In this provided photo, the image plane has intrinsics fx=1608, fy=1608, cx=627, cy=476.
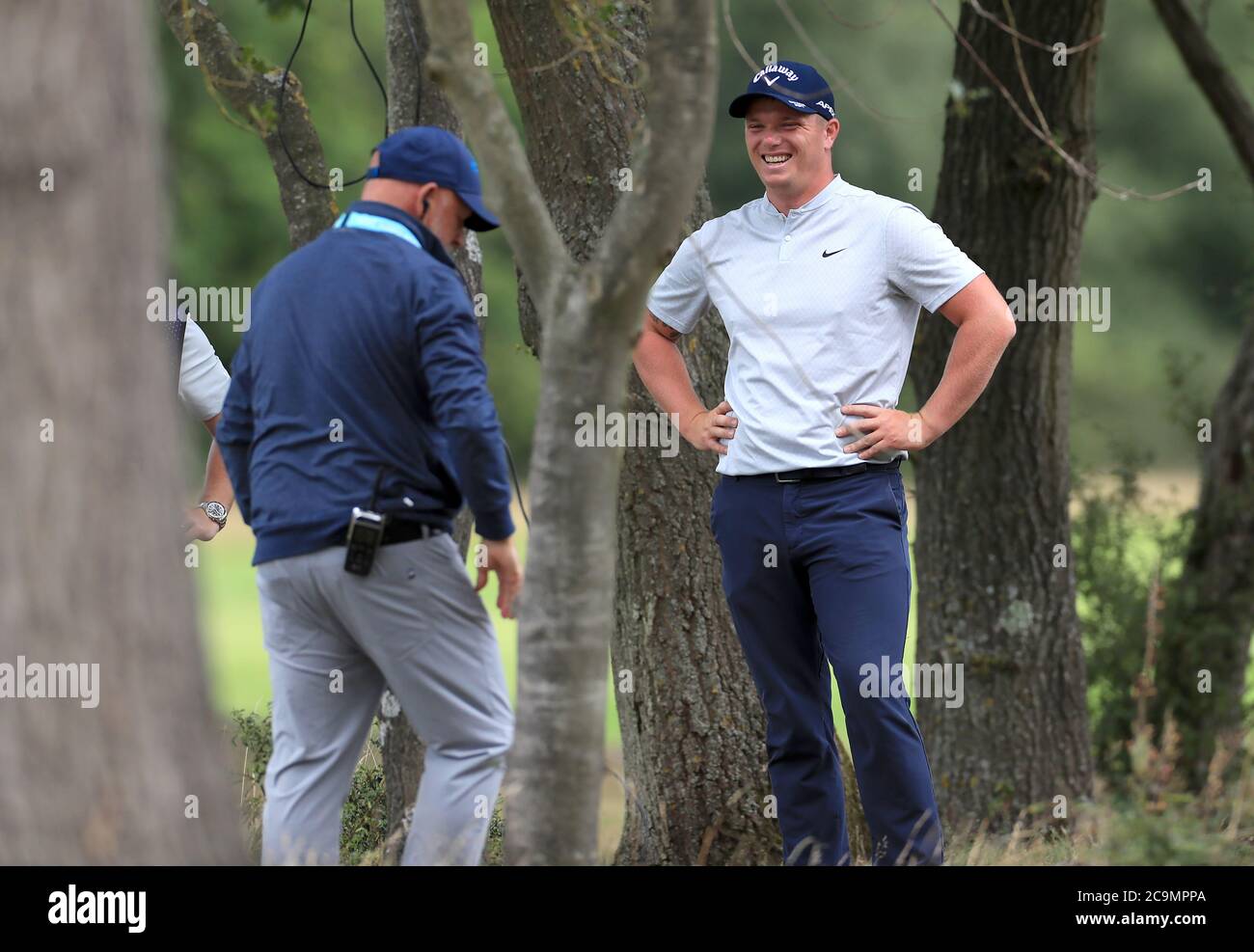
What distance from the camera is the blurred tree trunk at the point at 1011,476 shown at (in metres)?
8.09

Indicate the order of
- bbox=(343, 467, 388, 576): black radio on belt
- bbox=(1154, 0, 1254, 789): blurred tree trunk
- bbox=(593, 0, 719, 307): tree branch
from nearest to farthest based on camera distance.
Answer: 1. bbox=(593, 0, 719, 307): tree branch
2. bbox=(343, 467, 388, 576): black radio on belt
3. bbox=(1154, 0, 1254, 789): blurred tree trunk

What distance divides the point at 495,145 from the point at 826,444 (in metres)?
1.36

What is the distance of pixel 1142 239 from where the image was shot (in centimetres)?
2622

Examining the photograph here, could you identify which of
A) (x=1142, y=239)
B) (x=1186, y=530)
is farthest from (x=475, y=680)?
(x=1142, y=239)

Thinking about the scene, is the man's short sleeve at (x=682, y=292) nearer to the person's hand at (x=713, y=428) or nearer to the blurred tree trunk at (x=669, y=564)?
the person's hand at (x=713, y=428)

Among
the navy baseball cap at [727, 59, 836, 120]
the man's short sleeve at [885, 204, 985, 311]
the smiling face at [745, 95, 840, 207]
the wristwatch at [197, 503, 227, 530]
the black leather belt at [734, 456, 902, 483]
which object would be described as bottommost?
the wristwatch at [197, 503, 227, 530]

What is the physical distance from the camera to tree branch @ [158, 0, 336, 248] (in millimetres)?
6629

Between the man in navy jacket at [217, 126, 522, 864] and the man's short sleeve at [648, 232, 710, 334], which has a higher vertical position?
the man's short sleeve at [648, 232, 710, 334]

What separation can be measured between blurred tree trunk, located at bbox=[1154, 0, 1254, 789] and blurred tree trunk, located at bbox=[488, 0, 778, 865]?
17.6 feet

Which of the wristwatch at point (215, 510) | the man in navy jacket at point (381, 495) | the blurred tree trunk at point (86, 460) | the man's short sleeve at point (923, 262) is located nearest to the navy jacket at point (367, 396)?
the man in navy jacket at point (381, 495)

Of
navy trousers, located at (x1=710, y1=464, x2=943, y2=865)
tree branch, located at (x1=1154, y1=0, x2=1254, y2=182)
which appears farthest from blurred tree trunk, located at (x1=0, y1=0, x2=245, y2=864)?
tree branch, located at (x1=1154, y1=0, x2=1254, y2=182)

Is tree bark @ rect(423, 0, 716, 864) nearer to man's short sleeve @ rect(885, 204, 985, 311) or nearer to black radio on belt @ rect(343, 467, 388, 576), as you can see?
black radio on belt @ rect(343, 467, 388, 576)
